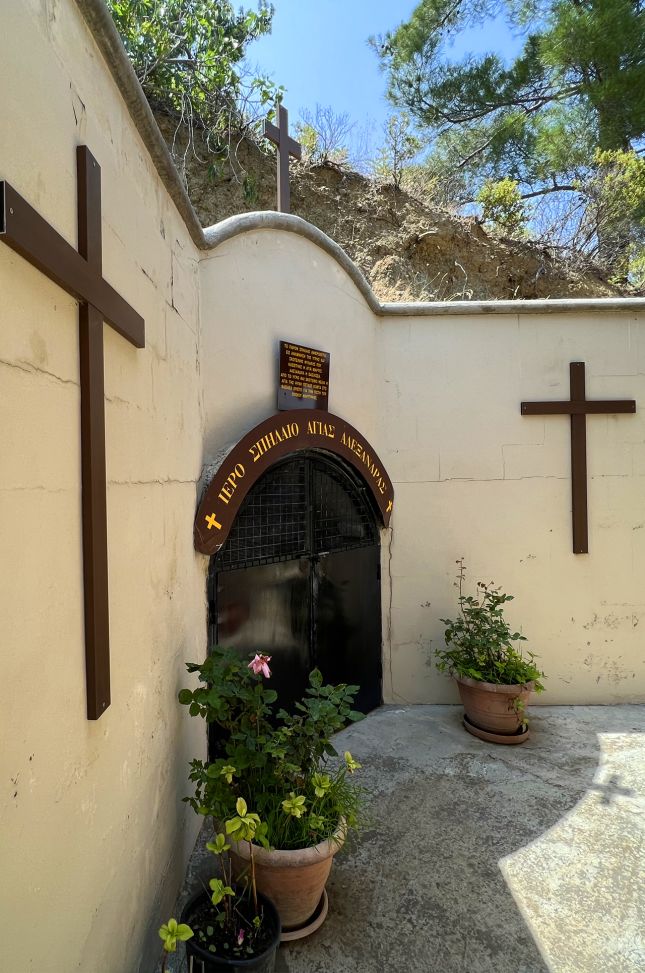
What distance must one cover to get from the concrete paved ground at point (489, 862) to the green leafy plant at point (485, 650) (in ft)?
1.48

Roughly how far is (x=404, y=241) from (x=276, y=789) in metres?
8.55

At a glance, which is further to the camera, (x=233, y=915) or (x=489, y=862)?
(x=489, y=862)

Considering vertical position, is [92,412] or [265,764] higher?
[92,412]

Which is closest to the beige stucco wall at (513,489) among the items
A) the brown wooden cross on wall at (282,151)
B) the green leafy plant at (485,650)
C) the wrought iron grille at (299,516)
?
the green leafy plant at (485,650)

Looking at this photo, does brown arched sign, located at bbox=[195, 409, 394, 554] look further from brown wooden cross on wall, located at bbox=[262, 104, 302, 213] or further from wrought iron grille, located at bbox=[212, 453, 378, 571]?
brown wooden cross on wall, located at bbox=[262, 104, 302, 213]

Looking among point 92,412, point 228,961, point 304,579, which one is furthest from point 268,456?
point 228,961

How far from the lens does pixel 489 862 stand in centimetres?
260

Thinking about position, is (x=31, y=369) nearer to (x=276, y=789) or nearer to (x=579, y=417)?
(x=276, y=789)

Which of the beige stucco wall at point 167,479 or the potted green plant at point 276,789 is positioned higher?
the beige stucco wall at point 167,479

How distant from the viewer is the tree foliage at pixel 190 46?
Answer: 645 centimetres

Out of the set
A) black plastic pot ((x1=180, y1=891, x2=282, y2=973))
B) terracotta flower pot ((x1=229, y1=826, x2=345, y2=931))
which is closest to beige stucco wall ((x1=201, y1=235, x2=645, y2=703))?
terracotta flower pot ((x1=229, y1=826, x2=345, y2=931))

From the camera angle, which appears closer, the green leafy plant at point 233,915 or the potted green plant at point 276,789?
the green leafy plant at point 233,915

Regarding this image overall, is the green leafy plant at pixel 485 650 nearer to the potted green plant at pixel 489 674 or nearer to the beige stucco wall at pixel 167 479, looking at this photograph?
the potted green plant at pixel 489 674

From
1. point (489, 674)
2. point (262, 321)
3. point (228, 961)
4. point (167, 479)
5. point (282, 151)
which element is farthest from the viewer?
point (489, 674)
